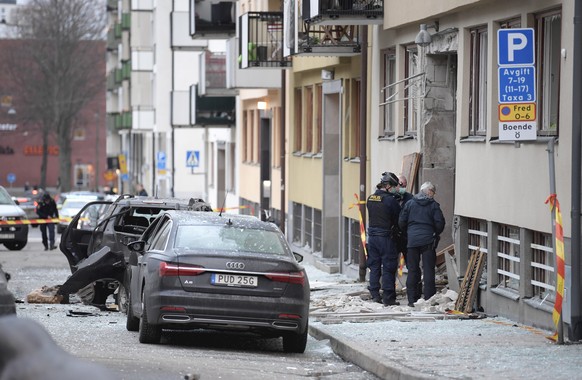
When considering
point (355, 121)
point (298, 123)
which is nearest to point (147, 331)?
point (355, 121)

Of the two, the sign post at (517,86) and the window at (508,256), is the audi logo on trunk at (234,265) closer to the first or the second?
the sign post at (517,86)

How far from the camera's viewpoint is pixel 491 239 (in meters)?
18.0

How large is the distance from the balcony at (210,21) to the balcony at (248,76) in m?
4.59

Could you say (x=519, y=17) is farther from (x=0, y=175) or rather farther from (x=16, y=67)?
(x=0, y=175)

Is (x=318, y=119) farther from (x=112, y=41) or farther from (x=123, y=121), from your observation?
(x=112, y=41)

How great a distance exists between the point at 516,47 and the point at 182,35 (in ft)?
177

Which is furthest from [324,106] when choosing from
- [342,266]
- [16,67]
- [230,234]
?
[16,67]

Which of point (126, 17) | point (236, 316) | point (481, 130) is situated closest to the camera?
point (236, 316)

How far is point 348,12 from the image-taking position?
2406cm

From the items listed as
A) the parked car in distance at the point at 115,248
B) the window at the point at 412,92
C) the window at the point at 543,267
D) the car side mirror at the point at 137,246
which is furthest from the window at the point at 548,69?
the window at the point at 412,92

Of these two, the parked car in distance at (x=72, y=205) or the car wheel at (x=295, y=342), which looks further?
the parked car in distance at (x=72, y=205)

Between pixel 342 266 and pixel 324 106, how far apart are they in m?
3.91

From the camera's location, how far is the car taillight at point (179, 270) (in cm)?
1437

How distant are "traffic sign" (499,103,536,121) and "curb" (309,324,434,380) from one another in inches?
95.5
